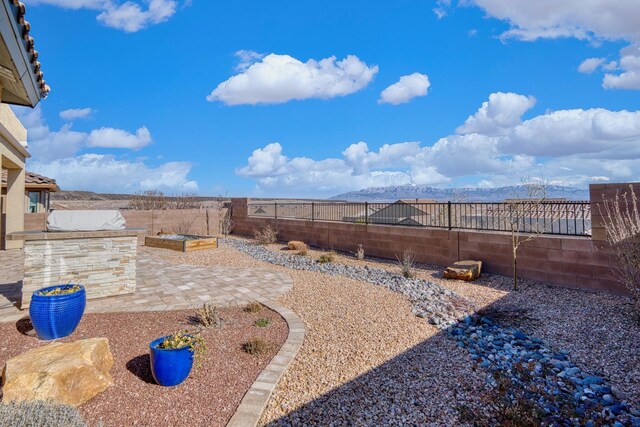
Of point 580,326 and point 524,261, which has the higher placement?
point 524,261

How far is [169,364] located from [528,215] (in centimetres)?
764

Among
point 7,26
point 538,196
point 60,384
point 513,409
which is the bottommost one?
point 513,409

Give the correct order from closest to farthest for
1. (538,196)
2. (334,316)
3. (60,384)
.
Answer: (60,384)
(334,316)
(538,196)

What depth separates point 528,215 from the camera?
7.61 meters

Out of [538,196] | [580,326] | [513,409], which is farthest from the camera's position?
[538,196]

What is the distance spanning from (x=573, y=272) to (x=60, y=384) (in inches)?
326

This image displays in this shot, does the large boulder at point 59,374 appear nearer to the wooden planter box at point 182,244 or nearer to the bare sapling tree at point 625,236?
the bare sapling tree at point 625,236

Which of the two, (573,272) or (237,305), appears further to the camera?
(573,272)

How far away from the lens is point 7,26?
3.60 metres

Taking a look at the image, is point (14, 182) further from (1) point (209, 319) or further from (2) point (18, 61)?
(1) point (209, 319)

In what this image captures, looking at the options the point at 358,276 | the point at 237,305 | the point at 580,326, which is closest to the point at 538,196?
the point at 580,326

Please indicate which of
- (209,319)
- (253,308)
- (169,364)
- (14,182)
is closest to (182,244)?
(14,182)

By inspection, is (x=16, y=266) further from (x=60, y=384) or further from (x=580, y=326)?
(x=580, y=326)

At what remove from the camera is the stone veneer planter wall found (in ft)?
17.0
